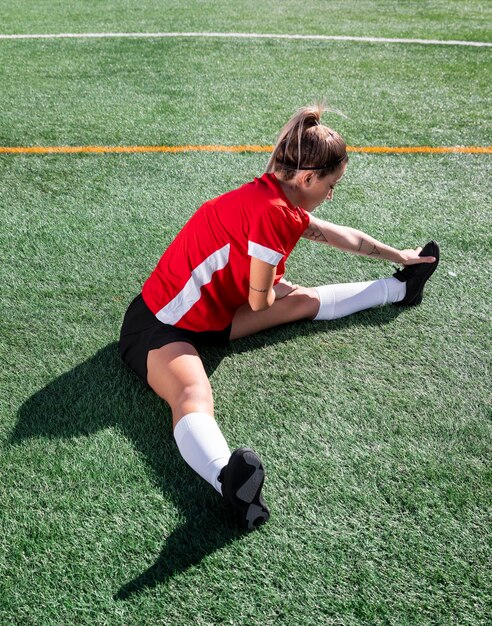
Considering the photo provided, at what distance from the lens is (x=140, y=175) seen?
4.23 metres

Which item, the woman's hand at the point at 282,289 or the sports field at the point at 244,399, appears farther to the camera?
the woman's hand at the point at 282,289

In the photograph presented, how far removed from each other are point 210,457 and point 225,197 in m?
0.94

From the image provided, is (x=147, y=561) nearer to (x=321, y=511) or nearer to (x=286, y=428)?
(x=321, y=511)

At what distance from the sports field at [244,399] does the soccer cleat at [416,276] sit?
0.07 meters

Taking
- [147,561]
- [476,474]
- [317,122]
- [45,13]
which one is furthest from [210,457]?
[45,13]

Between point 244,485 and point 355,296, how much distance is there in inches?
49.6

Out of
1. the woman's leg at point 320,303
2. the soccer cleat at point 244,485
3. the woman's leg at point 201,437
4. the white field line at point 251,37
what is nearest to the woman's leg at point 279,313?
the woman's leg at point 320,303

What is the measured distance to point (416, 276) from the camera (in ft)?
9.76

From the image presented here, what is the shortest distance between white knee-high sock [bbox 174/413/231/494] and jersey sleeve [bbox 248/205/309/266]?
0.57 meters

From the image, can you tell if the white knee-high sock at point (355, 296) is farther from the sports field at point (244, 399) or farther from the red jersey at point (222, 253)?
the red jersey at point (222, 253)

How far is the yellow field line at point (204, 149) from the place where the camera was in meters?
4.55

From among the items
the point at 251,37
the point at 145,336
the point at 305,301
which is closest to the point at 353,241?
the point at 305,301

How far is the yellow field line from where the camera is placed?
455cm

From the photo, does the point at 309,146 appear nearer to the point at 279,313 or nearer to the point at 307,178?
the point at 307,178
